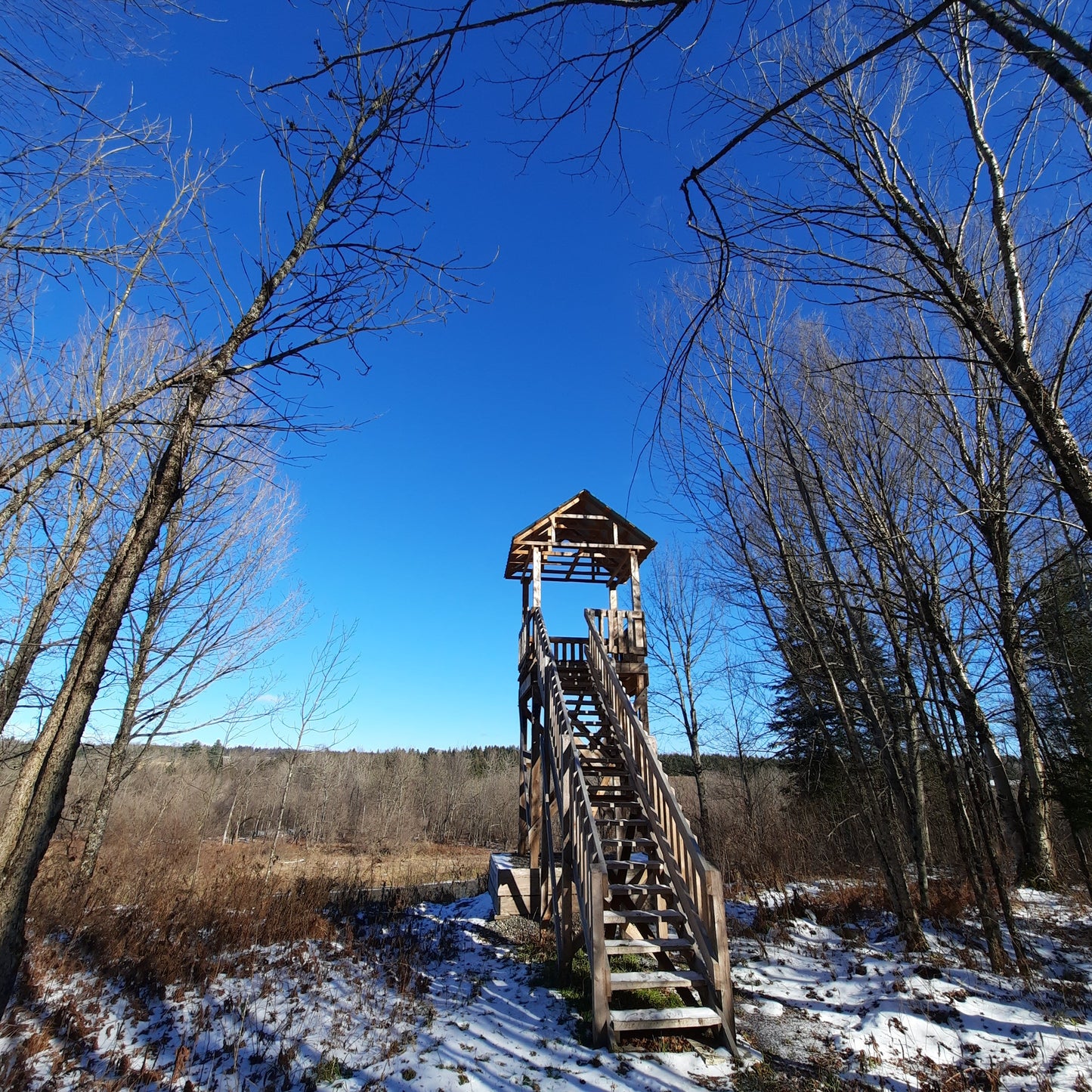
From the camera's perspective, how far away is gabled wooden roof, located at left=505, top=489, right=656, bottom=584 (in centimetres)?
1286

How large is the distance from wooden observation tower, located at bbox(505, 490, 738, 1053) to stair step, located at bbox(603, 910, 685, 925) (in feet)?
0.05

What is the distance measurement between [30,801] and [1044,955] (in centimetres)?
1061

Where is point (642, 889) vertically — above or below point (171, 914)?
above

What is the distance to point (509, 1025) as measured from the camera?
19.5 feet

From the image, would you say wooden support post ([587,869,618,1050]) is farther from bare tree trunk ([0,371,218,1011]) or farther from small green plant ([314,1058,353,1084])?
bare tree trunk ([0,371,218,1011])

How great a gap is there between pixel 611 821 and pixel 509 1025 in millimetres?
2324

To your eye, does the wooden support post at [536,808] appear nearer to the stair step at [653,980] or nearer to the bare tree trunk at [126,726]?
the stair step at [653,980]

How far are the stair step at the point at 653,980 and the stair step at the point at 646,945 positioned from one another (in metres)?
0.18

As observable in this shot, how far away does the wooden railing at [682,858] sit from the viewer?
5.33 metres

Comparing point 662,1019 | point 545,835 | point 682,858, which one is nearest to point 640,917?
point 682,858

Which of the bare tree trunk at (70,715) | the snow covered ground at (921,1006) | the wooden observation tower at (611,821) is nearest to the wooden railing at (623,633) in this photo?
the wooden observation tower at (611,821)

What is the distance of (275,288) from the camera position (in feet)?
12.6

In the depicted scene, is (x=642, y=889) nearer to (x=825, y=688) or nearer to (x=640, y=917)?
(x=640, y=917)

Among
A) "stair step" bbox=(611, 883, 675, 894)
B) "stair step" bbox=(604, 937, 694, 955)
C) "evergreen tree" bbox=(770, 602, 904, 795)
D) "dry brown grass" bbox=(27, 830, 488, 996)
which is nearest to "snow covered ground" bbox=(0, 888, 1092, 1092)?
"dry brown grass" bbox=(27, 830, 488, 996)
